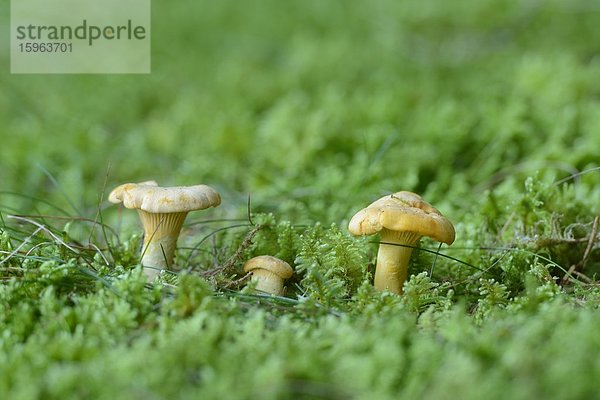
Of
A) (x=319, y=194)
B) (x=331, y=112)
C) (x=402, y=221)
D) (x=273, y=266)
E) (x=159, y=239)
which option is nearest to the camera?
(x=402, y=221)

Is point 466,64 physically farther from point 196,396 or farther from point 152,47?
point 196,396

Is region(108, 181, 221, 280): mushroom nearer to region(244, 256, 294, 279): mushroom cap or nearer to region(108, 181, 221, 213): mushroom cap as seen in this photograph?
region(108, 181, 221, 213): mushroom cap

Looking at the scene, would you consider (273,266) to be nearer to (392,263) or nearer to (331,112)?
(392,263)

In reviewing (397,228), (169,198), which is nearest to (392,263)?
(397,228)

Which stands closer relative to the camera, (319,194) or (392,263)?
(392,263)

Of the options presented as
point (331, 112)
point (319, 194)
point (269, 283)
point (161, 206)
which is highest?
point (331, 112)

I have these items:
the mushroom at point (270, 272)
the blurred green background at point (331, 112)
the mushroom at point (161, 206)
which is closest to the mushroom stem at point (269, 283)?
the mushroom at point (270, 272)
